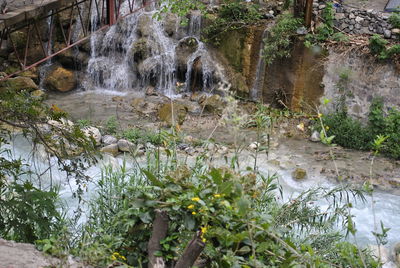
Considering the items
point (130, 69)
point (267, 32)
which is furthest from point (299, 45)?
point (130, 69)

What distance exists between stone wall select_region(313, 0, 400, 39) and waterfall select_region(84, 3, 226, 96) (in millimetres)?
3385

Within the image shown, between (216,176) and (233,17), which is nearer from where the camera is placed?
(216,176)

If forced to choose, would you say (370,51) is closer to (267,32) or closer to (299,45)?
(299,45)

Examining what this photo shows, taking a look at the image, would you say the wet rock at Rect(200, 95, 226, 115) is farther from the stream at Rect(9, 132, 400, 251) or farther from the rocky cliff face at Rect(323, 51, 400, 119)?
the rocky cliff face at Rect(323, 51, 400, 119)

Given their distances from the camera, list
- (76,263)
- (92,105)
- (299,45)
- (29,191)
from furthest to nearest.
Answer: (92,105), (299,45), (29,191), (76,263)

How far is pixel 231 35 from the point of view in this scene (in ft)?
42.0

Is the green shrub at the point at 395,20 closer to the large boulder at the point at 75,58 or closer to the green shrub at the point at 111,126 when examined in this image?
the green shrub at the point at 111,126

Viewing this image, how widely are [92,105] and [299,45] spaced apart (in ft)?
17.9

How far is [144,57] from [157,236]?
10.8m

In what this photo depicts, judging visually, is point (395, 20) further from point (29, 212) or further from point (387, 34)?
point (29, 212)

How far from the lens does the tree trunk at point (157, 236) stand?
333cm

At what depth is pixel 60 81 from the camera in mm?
13562

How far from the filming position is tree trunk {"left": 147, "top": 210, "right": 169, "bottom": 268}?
131 inches

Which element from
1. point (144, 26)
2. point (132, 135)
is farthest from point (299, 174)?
point (144, 26)
